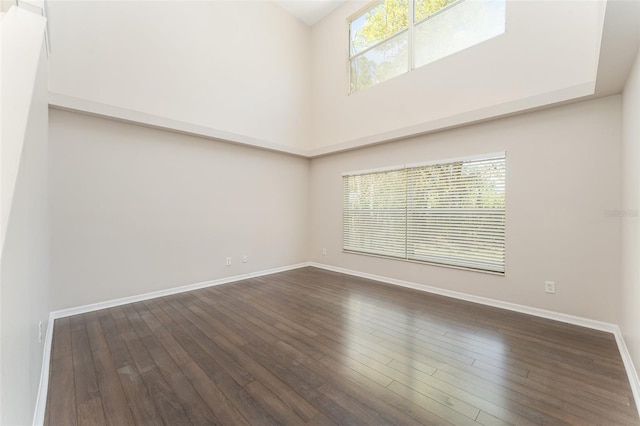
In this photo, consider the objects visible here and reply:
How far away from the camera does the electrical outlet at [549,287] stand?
10.2ft

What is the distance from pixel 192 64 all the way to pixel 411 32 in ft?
12.5

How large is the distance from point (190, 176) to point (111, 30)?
85.3 inches

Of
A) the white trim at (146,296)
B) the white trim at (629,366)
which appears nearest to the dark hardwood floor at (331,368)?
Result: the white trim at (629,366)

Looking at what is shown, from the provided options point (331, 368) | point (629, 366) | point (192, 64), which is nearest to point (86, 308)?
point (331, 368)

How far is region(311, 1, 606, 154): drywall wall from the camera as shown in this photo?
297 cm

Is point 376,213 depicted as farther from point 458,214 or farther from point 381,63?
point 381,63

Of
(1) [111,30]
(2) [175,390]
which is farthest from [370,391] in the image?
(1) [111,30]

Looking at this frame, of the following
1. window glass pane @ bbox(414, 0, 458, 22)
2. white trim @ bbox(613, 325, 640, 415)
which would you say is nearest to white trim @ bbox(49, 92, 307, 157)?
window glass pane @ bbox(414, 0, 458, 22)

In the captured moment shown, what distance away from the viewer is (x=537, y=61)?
3.23m

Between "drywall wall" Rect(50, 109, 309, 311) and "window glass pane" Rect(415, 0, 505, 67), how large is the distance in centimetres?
339

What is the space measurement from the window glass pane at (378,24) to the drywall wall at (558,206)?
2.46m

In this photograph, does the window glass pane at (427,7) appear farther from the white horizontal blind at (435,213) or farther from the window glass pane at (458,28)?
the white horizontal blind at (435,213)

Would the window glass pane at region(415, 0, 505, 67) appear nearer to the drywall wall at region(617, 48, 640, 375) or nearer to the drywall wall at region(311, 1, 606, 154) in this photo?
the drywall wall at region(311, 1, 606, 154)

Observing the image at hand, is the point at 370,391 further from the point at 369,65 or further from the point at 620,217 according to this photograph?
the point at 369,65
